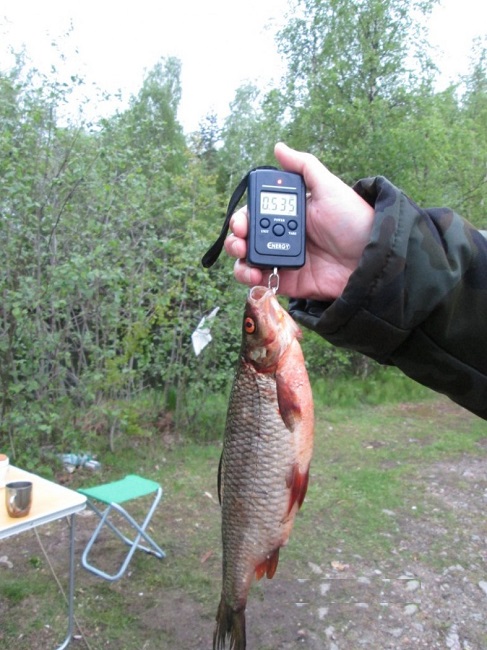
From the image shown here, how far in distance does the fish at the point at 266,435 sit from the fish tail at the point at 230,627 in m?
0.03

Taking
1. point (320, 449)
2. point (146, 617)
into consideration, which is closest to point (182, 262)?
point (320, 449)

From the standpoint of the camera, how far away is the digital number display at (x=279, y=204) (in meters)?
1.67

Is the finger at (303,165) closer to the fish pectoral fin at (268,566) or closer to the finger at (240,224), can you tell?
the finger at (240,224)

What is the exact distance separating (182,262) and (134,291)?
2.18 feet

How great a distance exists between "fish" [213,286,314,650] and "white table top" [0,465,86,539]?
164 cm

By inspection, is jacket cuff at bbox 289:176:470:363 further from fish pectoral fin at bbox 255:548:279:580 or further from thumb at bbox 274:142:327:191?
fish pectoral fin at bbox 255:548:279:580

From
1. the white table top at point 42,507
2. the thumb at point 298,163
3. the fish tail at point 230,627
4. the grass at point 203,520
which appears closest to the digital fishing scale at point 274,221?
the thumb at point 298,163

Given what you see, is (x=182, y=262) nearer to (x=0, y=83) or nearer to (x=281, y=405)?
(x=0, y=83)

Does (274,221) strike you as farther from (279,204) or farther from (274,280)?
(274,280)

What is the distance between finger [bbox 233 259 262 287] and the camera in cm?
174

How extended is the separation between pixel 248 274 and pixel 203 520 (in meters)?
3.98

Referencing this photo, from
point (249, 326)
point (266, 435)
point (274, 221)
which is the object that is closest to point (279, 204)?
point (274, 221)

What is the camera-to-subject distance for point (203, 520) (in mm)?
5207

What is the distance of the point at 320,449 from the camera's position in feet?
23.4
